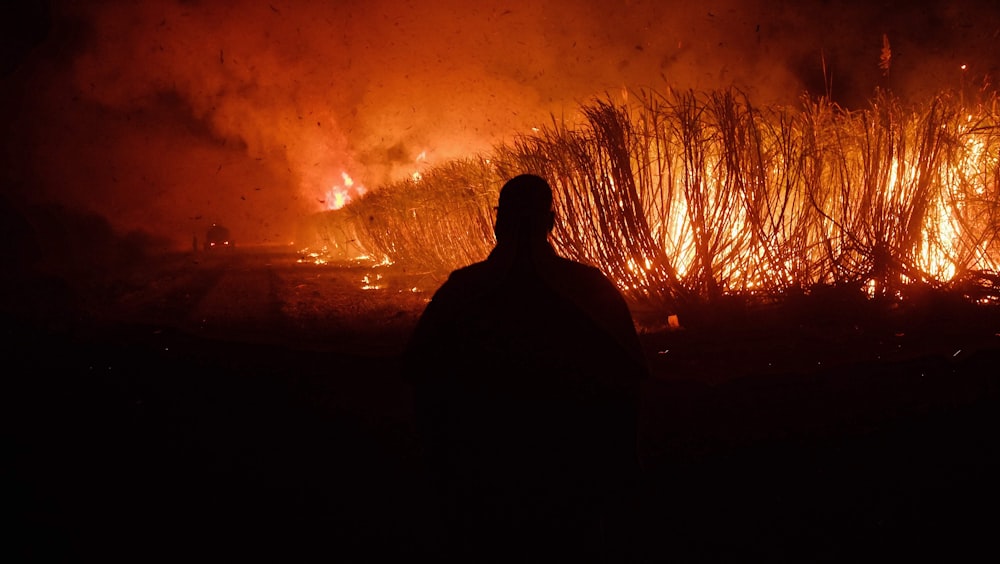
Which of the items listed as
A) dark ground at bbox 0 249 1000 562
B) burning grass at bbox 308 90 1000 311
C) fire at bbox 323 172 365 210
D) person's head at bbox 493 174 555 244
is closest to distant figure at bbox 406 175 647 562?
person's head at bbox 493 174 555 244

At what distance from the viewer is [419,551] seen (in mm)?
2947

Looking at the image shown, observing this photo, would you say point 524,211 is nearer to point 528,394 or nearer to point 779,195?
point 528,394

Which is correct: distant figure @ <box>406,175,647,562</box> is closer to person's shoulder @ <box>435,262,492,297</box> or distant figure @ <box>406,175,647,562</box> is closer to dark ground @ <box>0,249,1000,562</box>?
person's shoulder @ <box>435,262,492,297</box>

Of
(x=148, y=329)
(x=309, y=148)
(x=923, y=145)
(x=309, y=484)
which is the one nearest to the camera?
(x=309, y=484)

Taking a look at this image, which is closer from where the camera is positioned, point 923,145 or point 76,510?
point 76,510

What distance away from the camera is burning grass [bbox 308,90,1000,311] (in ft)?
16.4

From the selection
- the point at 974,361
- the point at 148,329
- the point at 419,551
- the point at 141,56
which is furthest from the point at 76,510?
the point at 141,56

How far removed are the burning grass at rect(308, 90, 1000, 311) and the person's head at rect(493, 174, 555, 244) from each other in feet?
10.7

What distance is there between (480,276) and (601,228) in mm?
3721

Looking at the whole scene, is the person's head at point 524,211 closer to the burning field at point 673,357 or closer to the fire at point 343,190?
the burning field at point 673,357

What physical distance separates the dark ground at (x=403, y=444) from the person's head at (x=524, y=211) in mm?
1777

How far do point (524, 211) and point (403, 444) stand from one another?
7.22 feet

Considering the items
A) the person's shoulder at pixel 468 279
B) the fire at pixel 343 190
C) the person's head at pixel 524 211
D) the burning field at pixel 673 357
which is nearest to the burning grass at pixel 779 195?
the burning field at pixel 673 357

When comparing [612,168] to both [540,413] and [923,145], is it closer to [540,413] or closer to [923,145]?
[923,145]
